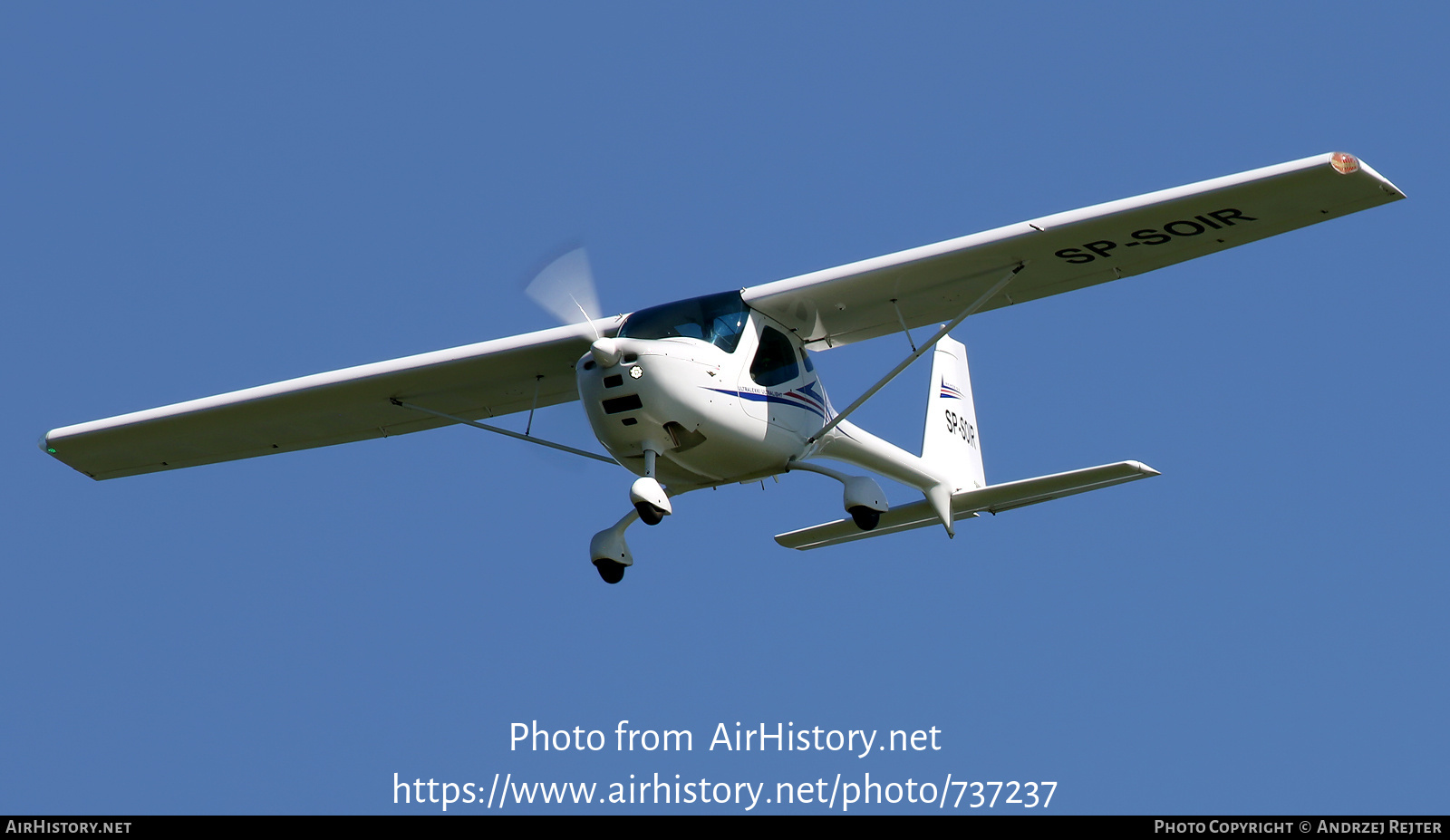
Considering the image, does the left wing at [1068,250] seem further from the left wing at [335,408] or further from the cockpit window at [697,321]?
the left wing at [335,408]

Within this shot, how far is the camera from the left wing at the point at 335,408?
16062 millimetres

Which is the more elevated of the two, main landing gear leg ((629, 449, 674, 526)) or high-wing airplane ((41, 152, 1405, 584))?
high-wing airplane ((41, 152, 1405, 584))

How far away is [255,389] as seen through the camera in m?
17.0

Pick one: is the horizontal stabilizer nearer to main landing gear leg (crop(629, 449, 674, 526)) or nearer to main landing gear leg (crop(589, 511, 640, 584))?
main landing gear leg (crop(589, 511, 640, 584))

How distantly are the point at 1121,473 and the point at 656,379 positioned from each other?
424 centimetres

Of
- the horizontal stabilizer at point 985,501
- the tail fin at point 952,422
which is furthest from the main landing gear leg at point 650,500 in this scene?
the tail fin at point 952,422

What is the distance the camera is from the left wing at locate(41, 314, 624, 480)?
1606cm

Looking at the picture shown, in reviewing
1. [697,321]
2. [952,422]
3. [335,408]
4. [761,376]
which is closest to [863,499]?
[761,376]

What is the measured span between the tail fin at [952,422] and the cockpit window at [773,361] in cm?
319

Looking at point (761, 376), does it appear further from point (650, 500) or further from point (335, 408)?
point (335, 408)

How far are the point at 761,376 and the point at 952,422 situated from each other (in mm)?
4704

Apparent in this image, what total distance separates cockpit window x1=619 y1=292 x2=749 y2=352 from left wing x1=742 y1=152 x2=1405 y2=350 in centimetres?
28

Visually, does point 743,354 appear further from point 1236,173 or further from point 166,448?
point 166,448

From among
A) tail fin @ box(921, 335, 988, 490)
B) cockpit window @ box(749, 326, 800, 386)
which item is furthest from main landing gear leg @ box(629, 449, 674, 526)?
tail fin @ box(921, 335, 988, 490)
